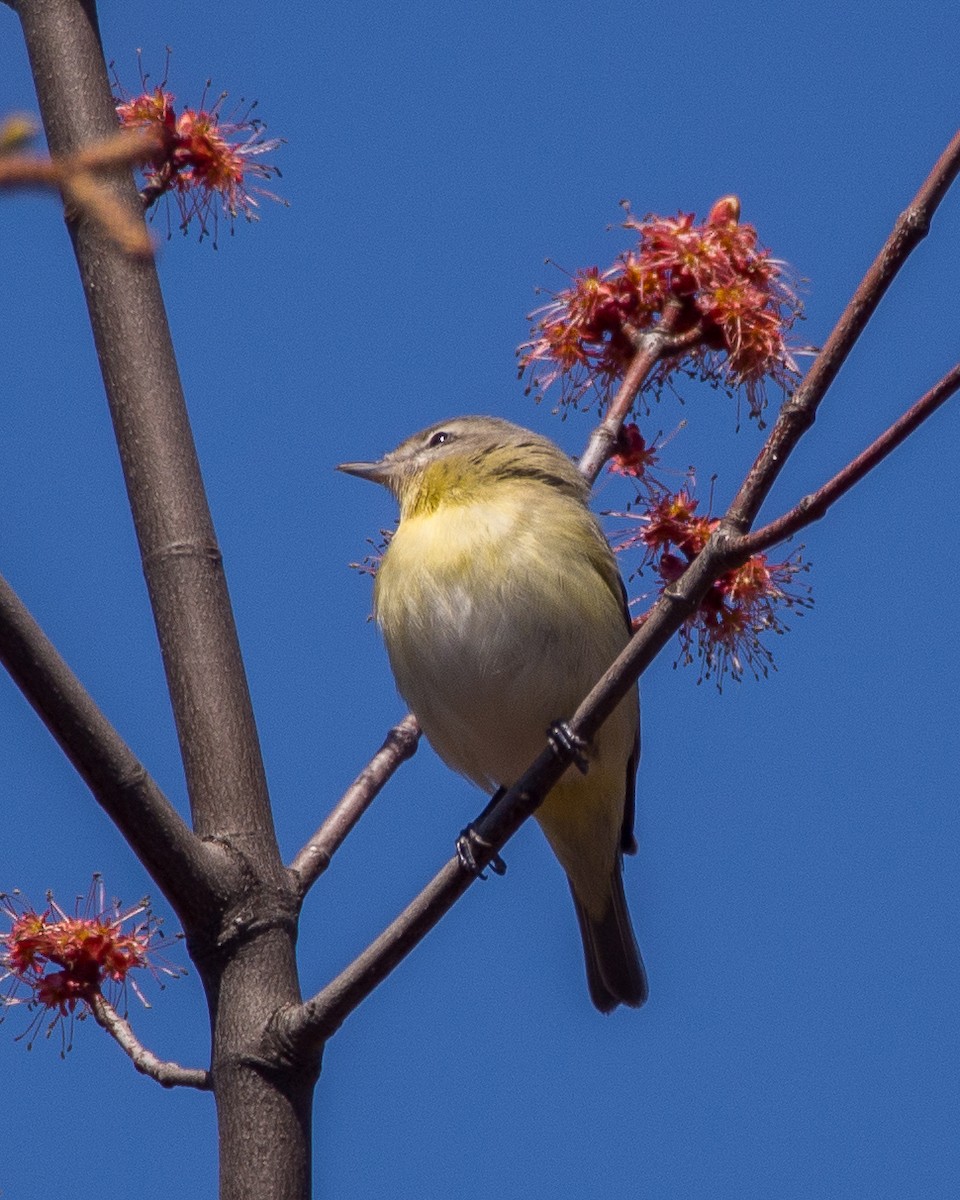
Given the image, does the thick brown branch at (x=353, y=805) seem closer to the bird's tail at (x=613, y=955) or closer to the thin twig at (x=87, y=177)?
the bird's tail at (x=613, y=955)

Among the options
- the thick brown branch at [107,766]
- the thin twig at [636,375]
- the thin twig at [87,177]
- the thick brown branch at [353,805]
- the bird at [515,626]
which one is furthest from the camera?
the bird at [515,626]

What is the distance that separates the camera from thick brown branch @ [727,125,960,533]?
7.97ft

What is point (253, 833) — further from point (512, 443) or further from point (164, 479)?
point (512, 443)

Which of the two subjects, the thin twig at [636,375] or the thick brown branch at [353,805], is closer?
the thick brown branch at [353,805]

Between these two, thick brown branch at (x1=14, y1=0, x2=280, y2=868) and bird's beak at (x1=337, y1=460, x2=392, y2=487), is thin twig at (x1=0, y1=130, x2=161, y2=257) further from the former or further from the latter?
bird's beak at (x1=337, y1=460, x2=392, y2=487)

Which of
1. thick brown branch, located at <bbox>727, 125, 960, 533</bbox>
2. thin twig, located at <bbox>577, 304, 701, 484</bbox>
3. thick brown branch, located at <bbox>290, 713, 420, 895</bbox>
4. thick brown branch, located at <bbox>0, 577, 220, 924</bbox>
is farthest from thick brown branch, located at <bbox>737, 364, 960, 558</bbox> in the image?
thin twig, located at <bbox>577, 304, 701, 484</bbox>

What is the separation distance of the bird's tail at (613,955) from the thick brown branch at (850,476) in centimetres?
355

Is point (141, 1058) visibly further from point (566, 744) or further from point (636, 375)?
point (636, 375)

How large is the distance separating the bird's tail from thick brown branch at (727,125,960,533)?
3.60 meters

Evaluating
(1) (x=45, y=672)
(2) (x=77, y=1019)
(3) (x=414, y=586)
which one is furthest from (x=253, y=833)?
(3) (x=414, y=586)

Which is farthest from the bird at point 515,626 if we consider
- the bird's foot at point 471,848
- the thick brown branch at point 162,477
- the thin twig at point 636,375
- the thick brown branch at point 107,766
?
the thick brown branch at point 107,766

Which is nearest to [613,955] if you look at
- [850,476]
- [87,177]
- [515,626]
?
[515,626]

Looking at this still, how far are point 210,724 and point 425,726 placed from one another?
1.87 metres

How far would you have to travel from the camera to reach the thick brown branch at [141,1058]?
335cm
